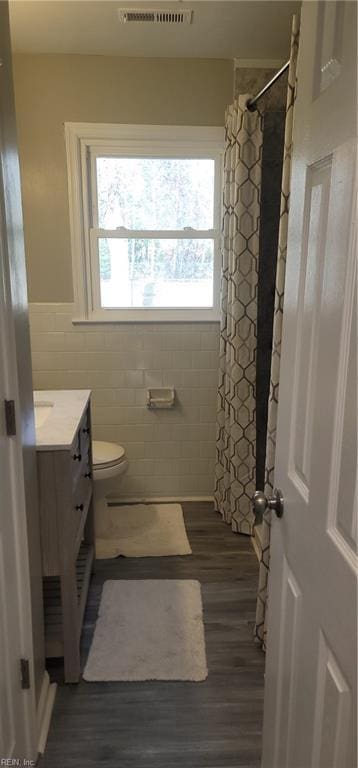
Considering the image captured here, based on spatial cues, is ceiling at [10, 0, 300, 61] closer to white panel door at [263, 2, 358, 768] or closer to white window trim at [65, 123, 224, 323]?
white window trim at [65, 123, 224, 323]

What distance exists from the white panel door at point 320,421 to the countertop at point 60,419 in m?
0.83

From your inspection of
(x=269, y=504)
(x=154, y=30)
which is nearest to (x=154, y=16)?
(x=154, y=30)

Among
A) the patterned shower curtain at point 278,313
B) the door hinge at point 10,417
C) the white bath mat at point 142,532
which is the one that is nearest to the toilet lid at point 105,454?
the white bath mat at point 142,532

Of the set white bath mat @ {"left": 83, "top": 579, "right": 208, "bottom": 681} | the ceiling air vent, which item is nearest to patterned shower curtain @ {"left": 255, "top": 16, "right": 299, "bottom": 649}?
white bath mat @ {"left": 83, "top": 579, "right": 208, "bottom": 681}

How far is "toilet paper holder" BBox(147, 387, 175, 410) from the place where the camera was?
3240 millimetres

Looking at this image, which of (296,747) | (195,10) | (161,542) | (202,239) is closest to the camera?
(296,747)

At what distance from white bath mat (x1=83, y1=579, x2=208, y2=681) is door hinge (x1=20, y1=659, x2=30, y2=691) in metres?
0.50

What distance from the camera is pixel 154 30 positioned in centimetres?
253

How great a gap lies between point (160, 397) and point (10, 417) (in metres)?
1.96

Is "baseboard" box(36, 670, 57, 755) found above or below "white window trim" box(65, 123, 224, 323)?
below

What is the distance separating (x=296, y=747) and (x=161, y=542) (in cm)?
181

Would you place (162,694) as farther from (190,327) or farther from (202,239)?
(202,239)

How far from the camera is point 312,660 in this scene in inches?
38.2

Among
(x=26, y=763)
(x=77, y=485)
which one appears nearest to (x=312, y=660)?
(x=26, y=763)
